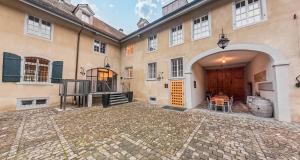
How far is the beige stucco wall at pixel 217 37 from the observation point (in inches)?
219

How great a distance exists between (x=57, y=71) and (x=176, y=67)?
908 cm

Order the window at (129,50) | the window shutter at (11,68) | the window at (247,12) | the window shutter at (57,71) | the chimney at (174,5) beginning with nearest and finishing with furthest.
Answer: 1. the window at (247,12)
2. the window shutter at (11,68)
3. the window shutter at (57,71)
4. the chimney at (174,5)
5. the window at (129,50)

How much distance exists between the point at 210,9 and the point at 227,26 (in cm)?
170

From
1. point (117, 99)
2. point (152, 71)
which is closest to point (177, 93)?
point (152, 71)

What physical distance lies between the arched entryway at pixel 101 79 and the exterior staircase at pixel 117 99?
61.2 inches

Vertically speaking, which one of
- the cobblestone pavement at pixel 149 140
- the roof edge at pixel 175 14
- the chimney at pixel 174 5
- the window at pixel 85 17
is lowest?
the cobblestone pavement at pixel 149 140

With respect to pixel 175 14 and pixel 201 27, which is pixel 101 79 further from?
pixel 201 27

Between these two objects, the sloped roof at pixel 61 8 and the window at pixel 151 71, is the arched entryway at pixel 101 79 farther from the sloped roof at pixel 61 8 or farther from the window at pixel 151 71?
the window at pixel 151 71

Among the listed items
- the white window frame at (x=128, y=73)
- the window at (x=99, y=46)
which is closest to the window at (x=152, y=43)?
the white window frame at (x=128, y=73)

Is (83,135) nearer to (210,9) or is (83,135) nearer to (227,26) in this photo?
(227,26)

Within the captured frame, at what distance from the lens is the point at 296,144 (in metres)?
3.56

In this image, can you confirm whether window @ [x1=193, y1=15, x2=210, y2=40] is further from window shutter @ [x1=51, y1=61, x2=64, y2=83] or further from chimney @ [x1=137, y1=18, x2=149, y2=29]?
window shutter @ [x1=51, y1=61, x2=64, y2=83]

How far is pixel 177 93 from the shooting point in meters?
9.51

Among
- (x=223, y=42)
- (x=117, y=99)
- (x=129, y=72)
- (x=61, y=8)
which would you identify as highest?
(x=61, y=8)
